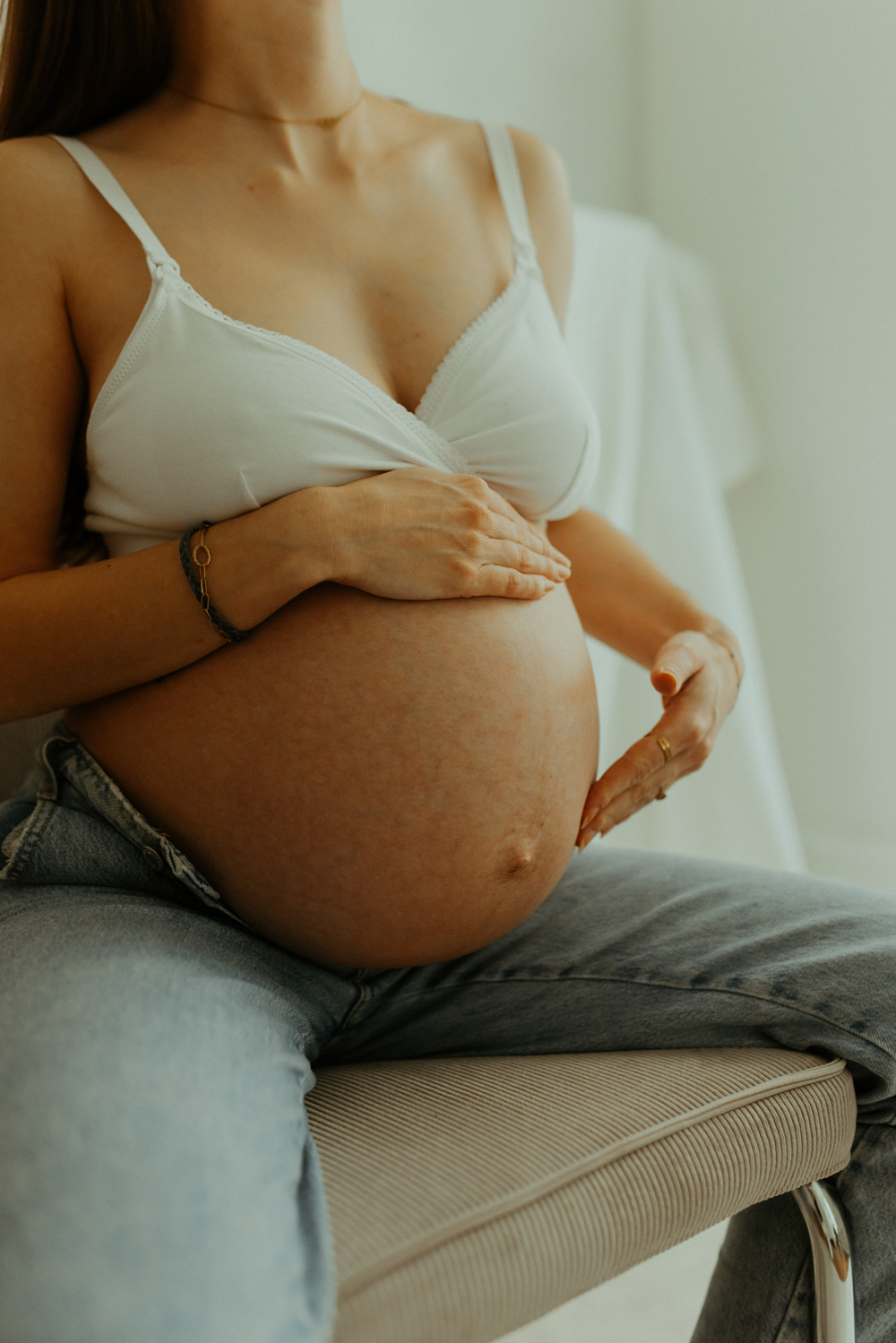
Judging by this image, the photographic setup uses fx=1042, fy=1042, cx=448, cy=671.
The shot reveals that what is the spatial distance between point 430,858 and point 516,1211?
0.72ft

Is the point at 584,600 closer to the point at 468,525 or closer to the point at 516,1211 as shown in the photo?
the point at 468,525

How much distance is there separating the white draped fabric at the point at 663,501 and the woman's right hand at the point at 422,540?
2.84ft

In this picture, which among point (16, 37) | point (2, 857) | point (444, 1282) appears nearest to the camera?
point (444, 1282)

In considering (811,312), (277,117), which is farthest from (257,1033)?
(811,312)

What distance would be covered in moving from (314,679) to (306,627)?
0.04 m

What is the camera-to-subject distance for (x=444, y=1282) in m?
0.51

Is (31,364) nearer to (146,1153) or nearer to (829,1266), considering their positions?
(146,1153)

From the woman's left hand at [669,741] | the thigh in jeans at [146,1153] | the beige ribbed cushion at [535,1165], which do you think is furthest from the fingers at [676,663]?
the thigh in jeans at [146,1153]

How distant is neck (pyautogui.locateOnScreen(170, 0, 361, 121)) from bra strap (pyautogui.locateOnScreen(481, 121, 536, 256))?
15cm

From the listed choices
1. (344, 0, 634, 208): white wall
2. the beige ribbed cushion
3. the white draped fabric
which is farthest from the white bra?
(344, 0, 634, 208): white wall

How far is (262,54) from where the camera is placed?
2.75ft

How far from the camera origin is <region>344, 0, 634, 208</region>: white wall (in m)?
1.60

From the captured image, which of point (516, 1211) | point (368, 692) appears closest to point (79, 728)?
point (368, 692)

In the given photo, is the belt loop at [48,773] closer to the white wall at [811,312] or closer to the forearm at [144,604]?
the forearm at [144,604]
